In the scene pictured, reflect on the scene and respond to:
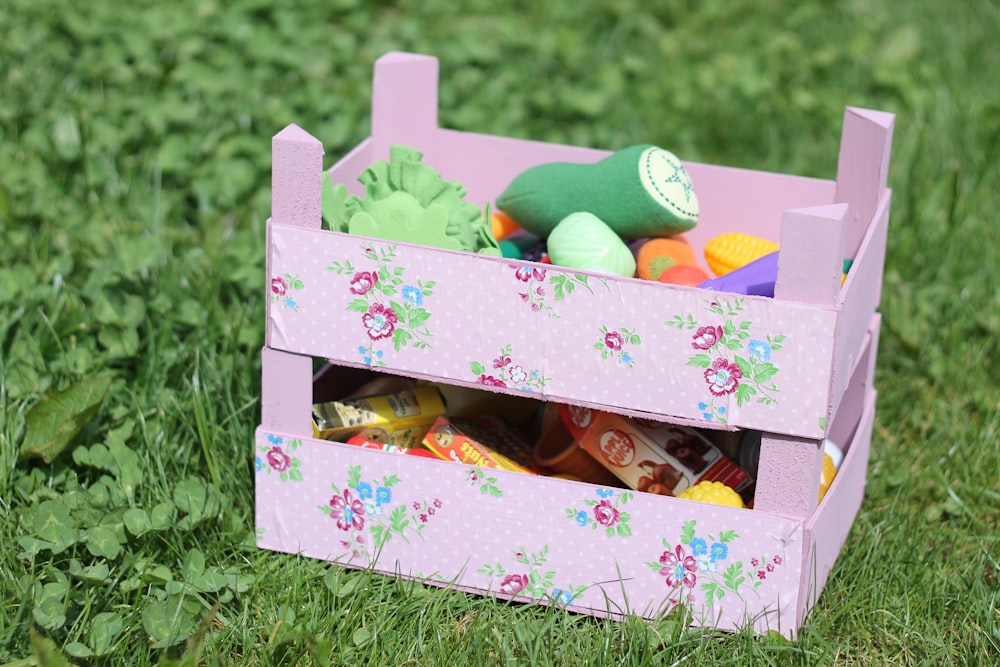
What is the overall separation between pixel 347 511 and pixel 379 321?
0.25 m

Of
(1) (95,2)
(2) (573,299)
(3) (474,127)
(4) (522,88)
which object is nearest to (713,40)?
(4) (522,88)

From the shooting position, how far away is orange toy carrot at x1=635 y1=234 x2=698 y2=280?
162cm

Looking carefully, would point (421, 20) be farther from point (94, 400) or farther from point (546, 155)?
point (94, 400)

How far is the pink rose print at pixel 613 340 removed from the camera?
4.48ft

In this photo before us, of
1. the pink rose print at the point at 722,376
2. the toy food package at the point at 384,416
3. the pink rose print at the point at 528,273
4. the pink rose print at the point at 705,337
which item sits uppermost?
the pink rose print at the point at 528,273

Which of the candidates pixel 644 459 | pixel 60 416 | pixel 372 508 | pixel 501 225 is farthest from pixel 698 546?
pixel 60 416

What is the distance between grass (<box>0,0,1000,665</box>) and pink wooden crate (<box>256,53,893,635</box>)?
1.9 inches

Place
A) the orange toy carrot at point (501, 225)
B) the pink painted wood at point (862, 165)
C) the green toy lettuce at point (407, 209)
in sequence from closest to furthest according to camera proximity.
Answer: the green toy lettuce at point (407, 209), the pink painted wood at point (862, 165), the orange toy carrot at point (501, 225)

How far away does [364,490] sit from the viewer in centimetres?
151

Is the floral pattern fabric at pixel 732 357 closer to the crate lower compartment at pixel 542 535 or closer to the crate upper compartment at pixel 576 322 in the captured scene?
the crate upper compartment at pixel 576 322

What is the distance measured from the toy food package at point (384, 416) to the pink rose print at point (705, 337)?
17.7 inches

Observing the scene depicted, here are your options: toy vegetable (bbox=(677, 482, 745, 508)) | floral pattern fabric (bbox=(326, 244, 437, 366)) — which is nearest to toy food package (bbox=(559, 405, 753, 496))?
toy vegetable (bbox=(677, 482, 745, 508))

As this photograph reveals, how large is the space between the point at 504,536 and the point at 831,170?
54.7 inches

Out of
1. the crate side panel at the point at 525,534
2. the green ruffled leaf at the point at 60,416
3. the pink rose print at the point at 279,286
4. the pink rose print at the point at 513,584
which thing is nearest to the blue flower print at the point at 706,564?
the crate side panel at the point at 525,534
